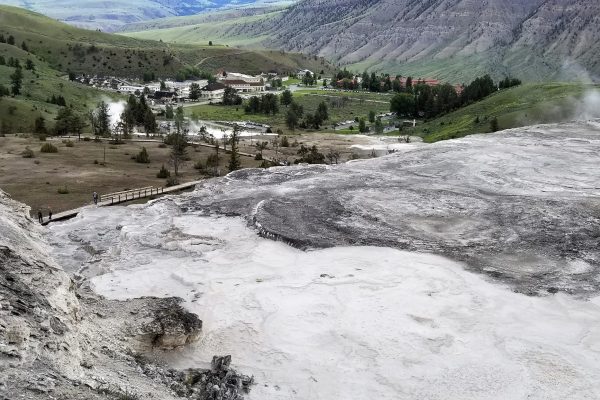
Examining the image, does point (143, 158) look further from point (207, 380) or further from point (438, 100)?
point (438, 100)

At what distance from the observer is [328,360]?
20.6m

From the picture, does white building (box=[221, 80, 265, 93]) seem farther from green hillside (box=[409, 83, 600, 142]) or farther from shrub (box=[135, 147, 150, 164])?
shrub (box=[135, 147, 150, 164])

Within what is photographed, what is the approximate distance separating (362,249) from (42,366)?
18.9m

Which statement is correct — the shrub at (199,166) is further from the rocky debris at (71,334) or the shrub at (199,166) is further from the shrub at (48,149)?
the rocky debris at (71,334)

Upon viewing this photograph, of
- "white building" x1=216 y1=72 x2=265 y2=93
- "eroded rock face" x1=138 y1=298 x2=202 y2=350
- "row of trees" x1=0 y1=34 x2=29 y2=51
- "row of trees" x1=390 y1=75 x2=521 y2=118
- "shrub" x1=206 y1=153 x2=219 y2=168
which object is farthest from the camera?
"white building" x1=216 y1=72 x2=265 y2=93

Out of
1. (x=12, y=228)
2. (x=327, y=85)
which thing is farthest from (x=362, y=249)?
(x=327, y=85)

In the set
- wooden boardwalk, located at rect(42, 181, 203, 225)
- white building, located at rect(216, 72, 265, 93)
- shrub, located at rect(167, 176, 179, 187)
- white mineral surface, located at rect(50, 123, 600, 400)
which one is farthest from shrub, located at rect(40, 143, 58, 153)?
white building, located at rect(216, 72, 265, 93)

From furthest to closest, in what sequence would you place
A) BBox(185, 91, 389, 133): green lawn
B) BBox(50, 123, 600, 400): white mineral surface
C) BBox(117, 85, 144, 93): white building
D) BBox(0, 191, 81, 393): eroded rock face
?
BBox(117, 85, 144, 93): white building, BBox(185, 91, 389, 133): green lawn, BBox(50, 123, 600, 400): white mineral surface, BBox(0, 191, 81, 393): eroded rock face

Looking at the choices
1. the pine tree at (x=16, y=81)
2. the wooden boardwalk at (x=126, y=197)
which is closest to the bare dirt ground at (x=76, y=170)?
the wooden boardwalk at (x=126, y=197)

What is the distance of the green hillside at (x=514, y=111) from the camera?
7988 cm

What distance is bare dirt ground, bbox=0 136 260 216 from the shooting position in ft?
148

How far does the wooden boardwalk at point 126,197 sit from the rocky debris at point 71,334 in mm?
18220

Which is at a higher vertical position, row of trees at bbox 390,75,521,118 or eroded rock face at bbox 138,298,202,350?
row of trees at bbox 390,75,521,118

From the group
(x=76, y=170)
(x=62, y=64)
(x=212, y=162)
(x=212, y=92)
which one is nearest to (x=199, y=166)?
(x=212, y=162)
